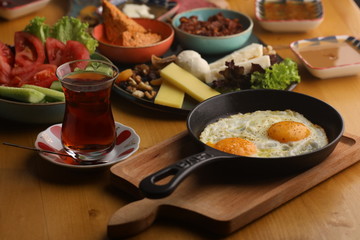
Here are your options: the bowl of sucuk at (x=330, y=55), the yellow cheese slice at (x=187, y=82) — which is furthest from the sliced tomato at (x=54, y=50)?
the bowl of sucuk at (x=330, y=55)

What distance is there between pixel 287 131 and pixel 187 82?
0.69m

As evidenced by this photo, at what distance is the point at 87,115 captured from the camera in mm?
1928

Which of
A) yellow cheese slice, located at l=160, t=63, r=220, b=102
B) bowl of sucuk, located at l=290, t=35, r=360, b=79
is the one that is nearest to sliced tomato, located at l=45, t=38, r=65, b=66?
yellow cheese slice, located at l=160, t=63, r=220, b=102

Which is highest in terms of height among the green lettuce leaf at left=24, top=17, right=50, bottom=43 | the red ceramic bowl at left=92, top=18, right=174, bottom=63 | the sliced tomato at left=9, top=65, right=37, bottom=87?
the green lettuce leaf at left=24, top=17, right=50, bottom=43

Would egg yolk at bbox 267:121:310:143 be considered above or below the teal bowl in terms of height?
above

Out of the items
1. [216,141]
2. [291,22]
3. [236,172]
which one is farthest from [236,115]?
[291,22]

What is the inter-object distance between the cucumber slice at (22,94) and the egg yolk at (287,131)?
2.88 ft

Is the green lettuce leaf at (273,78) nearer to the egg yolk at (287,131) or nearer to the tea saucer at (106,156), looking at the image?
the egg yolk at (287,131)

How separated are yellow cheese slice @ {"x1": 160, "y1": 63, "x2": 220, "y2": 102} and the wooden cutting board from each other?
476 millimetres

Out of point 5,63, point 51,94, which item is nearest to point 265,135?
point 51,94

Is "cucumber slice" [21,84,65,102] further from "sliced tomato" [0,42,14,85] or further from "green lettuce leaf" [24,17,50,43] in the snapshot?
"green lettuce leaf" [24,17,50,43]

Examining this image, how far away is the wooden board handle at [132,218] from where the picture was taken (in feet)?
5.51

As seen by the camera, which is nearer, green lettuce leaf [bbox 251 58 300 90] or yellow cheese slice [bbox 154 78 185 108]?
yellow cheese slice [bbox 154 78 185 108]

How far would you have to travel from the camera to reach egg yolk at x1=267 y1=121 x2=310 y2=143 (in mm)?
2012
